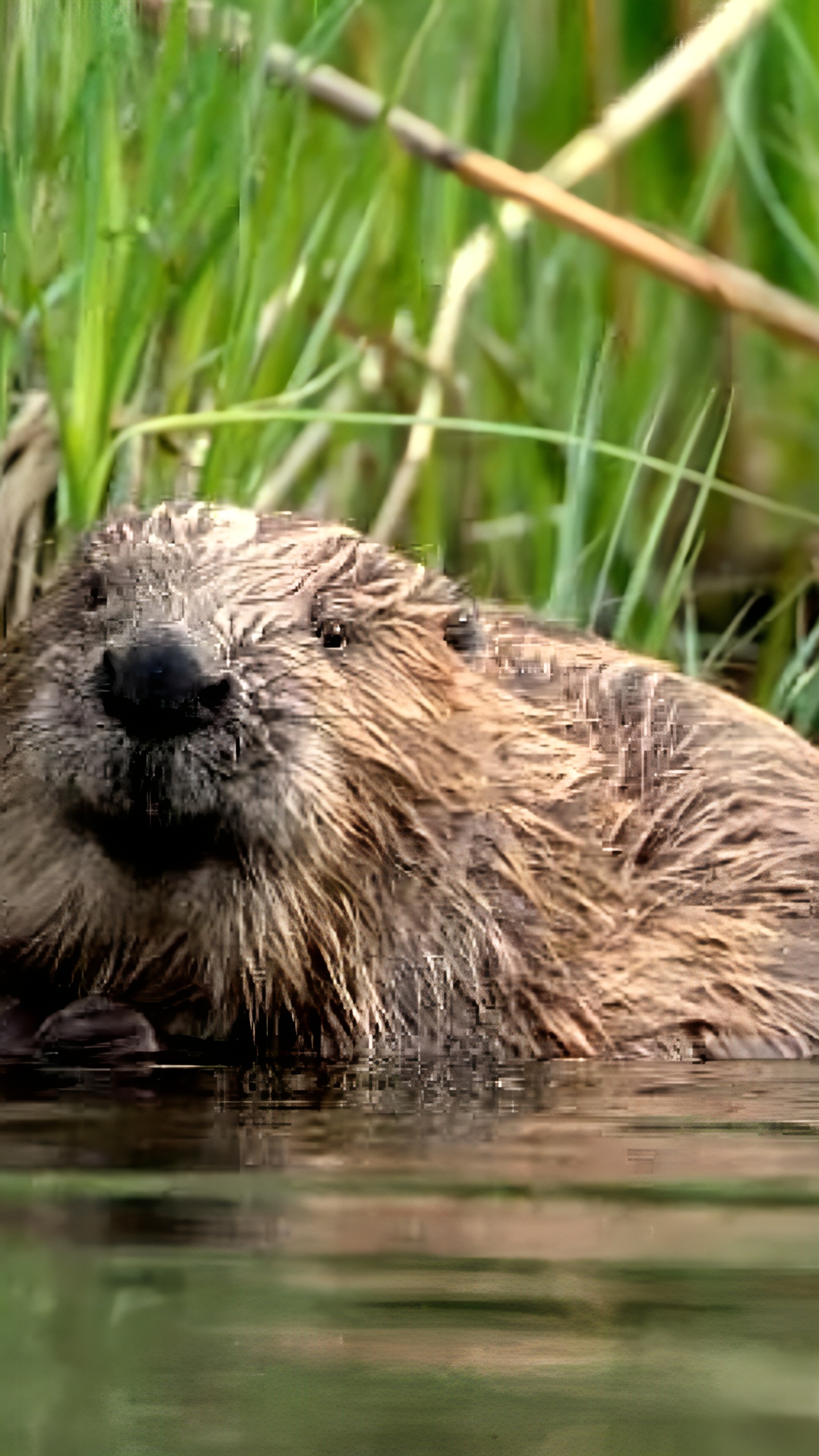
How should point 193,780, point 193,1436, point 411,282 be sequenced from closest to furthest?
1. point 193,1436
2. point 193,780
3. point 411,282

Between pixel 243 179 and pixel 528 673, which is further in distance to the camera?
pixel 243 179

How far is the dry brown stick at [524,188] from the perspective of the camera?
11.3 ft

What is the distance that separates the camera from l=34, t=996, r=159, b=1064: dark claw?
2.32m

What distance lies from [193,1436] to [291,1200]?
1.91 feet

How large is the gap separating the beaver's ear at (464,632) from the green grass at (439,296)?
1.82 ft

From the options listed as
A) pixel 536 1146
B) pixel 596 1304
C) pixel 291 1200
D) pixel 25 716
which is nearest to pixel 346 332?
pixel 25 716

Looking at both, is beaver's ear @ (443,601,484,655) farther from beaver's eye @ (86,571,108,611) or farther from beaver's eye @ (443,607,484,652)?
beaver's eye @ (86,571,108,611)

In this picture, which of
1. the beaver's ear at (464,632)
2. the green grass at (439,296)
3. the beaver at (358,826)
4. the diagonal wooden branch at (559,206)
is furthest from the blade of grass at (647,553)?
the beaver's ear at (464,632)

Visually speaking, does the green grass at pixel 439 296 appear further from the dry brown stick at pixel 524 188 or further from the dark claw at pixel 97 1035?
the dark claw at pixel 97 1035

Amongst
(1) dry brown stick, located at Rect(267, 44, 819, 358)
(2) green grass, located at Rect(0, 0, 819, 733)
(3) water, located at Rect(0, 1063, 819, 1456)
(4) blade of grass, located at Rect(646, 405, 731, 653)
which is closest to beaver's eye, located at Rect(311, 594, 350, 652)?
(2) green grass, located at Rect(0, 0, 819, 733)

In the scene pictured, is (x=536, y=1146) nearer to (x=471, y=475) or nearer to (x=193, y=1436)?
(x=193, y=1436)

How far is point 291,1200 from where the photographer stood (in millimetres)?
1319

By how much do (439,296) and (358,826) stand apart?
5.02 feet

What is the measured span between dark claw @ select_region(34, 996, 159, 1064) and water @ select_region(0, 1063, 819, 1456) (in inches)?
16.7
